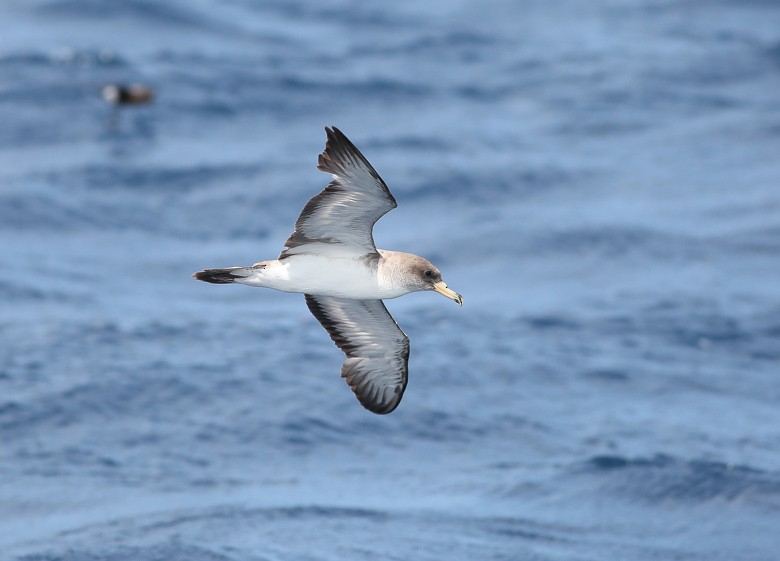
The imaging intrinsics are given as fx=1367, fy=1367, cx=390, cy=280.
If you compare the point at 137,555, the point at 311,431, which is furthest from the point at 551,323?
the point at 137,555

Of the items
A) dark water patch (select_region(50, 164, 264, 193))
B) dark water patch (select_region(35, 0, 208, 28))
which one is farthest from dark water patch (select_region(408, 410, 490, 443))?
dark water patch (select_region(35, 0, 208, 28))

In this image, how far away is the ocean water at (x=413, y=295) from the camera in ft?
63.3

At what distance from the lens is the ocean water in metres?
19.3

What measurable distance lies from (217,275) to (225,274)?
0.07m

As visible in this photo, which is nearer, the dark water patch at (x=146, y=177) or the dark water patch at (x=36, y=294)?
the dark water patch at (x=36, y=294)

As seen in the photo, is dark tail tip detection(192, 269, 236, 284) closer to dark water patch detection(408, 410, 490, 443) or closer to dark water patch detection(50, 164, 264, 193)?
dark water patch detection(408, 410, 490, 443)

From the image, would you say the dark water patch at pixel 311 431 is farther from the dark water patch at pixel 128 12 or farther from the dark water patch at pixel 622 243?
the dark water patch at pixel 128 12

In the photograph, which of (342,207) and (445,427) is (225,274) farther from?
(445,427)

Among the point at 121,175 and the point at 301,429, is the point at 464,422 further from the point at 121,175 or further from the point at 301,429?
the point at 121,175

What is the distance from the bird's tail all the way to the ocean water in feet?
24.0

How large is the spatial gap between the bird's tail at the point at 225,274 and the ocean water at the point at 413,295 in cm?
733

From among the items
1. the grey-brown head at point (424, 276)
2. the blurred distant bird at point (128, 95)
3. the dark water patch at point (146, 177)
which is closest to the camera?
the grey-brown head at point (424, 276)

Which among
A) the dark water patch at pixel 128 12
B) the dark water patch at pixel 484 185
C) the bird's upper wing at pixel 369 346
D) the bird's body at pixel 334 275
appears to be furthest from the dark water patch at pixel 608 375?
the dark water patch at pixel 128 12

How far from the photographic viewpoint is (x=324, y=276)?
35.9 feet
